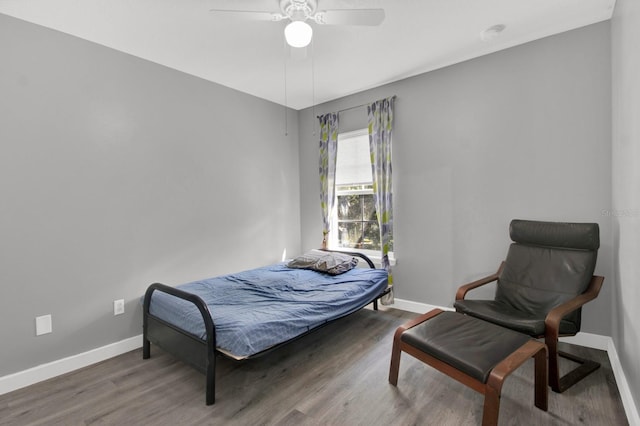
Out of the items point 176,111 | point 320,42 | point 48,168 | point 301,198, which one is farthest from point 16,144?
point 301,198

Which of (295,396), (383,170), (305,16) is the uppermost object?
(305,16)

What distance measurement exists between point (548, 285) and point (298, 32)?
2.66 metres

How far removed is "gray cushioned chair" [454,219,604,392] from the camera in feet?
6.95

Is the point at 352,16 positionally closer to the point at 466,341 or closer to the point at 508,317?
the point at 466,341

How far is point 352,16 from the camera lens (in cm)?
203

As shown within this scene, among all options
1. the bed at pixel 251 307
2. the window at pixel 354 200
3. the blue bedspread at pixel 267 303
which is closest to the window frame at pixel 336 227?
the window at pixel 354 200

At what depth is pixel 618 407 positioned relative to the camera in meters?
1.91

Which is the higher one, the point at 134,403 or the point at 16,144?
the point at 16,144

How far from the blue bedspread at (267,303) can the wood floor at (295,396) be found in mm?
355

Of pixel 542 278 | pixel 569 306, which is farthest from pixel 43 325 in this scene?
pixel 542 278

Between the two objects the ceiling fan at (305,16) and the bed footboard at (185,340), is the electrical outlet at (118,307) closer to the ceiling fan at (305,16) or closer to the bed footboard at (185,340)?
the bed footboard at (185,340)

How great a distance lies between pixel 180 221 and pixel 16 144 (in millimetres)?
1370

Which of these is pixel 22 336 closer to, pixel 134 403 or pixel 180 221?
pixel 134 403

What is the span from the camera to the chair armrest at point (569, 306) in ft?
6.60
